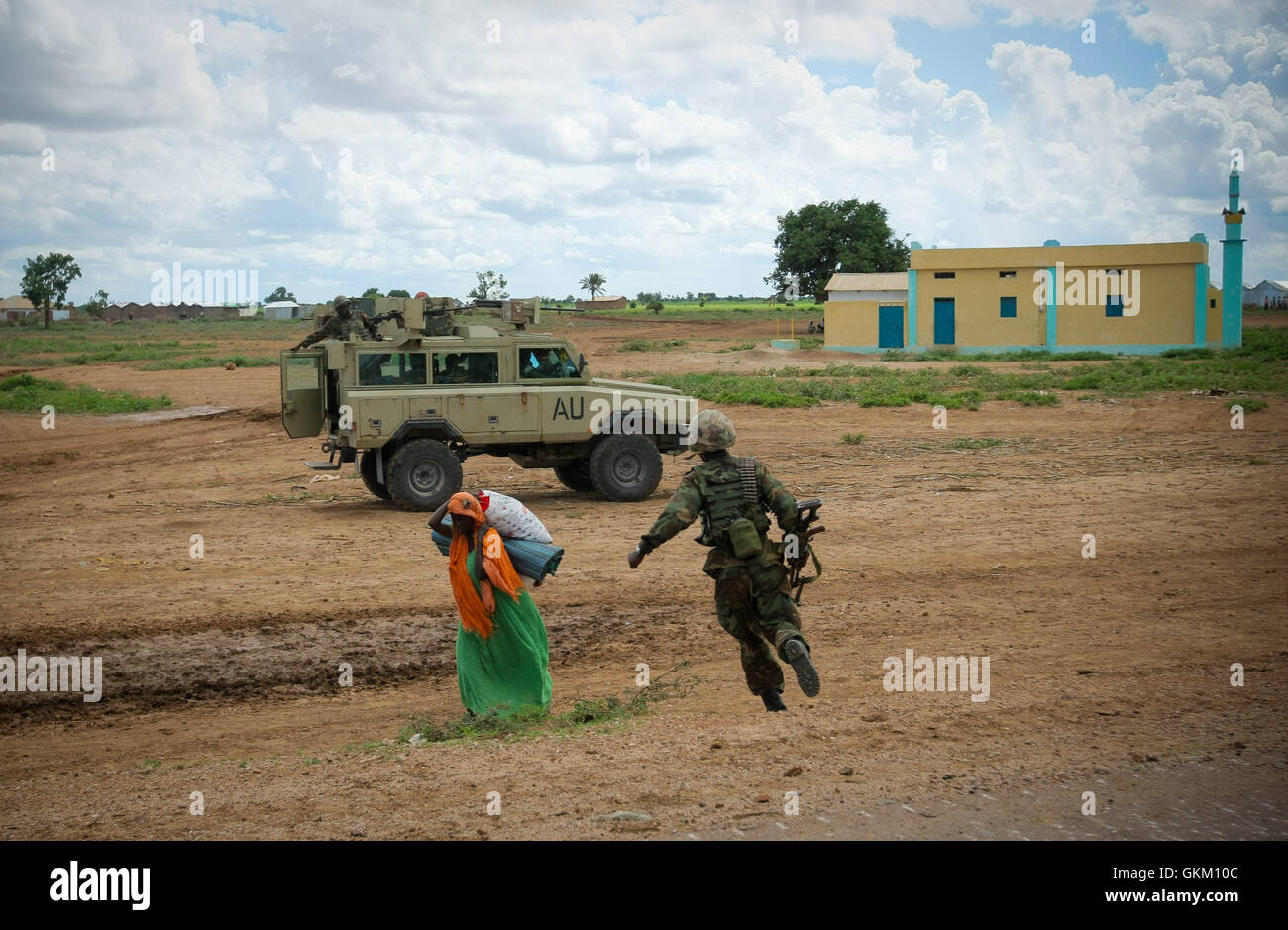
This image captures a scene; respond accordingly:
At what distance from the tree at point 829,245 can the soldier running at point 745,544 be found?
64799mm

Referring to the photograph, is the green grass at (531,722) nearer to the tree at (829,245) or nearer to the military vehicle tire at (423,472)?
the military vehicle tire at (423,472)

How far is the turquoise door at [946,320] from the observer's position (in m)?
40.7

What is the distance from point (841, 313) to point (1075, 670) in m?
35.8

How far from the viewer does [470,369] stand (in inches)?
568

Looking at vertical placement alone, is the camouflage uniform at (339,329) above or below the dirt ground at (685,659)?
above

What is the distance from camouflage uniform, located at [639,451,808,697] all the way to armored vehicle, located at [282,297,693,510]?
7.37 meters

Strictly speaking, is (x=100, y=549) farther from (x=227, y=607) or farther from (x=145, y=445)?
(x=145, y=445)

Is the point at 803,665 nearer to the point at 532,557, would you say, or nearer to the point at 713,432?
the point at 713,432

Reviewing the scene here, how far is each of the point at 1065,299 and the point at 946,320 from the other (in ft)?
12.5

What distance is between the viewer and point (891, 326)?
139 ft

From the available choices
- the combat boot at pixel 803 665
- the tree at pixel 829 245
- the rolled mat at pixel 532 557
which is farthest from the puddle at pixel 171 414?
the tree at pixel 829 245

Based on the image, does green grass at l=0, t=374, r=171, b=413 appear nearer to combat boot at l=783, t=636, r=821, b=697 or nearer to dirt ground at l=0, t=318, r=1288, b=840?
dirt ground at l=0, t=318, r=1288, b=840

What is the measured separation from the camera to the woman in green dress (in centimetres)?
668

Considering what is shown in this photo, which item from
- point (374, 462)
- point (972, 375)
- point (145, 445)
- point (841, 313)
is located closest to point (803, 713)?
point (374, 462)
